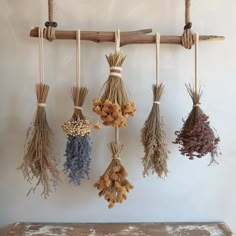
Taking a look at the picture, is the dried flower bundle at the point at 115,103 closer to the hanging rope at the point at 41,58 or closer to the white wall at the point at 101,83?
the white wall at the point at 101,83

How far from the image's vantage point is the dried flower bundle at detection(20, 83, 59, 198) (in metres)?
1.24

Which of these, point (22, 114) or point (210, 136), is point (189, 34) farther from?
point (22, 114)

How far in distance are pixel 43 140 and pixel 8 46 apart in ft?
1.38

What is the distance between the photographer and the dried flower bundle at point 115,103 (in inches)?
45.5

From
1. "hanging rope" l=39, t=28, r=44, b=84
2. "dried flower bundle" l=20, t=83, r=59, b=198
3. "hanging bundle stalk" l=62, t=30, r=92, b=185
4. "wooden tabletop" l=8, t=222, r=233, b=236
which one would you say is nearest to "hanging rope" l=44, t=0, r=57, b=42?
"hanging rope" l=39, t=28, r=44, b=84

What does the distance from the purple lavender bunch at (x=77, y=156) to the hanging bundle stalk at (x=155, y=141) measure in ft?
0.69

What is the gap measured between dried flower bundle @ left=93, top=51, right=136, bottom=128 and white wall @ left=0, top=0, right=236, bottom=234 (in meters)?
0.16

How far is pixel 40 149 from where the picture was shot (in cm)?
124

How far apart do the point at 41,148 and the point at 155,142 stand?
16.2 inches

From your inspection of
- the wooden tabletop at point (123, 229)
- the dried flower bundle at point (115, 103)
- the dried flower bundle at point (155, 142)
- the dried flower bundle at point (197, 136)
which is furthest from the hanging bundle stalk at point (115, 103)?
the wooden tabletop at point (123, 229)

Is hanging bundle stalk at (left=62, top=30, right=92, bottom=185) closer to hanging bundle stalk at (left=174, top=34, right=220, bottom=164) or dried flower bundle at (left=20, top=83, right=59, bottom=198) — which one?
dried flower bundle at (left=20, top=83, right=59, bottom=198)

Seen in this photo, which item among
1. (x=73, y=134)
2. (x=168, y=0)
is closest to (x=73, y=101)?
(x=73, y=134)

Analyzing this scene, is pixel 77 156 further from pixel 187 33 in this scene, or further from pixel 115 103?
pixel 187 33

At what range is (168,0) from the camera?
1.38 metres
